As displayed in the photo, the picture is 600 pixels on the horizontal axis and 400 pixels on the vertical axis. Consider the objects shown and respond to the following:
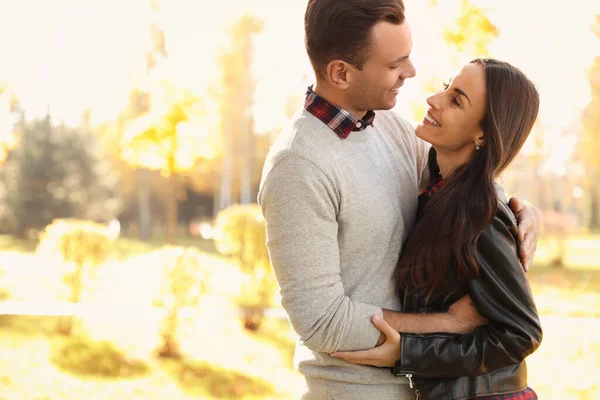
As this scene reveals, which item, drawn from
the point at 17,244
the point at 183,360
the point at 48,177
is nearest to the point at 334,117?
the point at 183,360

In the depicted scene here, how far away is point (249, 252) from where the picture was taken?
164 inches

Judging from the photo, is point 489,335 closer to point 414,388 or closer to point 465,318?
point 465,318

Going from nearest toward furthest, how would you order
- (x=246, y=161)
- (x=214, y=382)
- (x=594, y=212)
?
(x=214, y=382), (x=594, y=212), (x=246, y=161)

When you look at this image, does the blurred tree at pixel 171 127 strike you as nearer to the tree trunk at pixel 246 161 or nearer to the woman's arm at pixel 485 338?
the tree trunk at pixel 246 161

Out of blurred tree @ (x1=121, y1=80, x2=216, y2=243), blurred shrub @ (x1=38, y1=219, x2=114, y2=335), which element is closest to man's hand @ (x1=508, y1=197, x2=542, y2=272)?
blurred shrub @ (x1=38, y1=219, x2=114, y2=335)

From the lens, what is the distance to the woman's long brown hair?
1062 mm

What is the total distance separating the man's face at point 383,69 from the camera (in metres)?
1.08

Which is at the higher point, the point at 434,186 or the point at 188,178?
the point at 188,178

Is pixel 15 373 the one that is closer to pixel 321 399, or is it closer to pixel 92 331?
pixel 92 331

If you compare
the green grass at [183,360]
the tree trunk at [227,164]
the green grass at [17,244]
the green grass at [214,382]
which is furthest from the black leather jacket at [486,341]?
the green grass at [17,244]

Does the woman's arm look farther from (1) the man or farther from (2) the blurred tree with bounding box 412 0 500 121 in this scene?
(2) the blurred tree with bounding box 412 0 500 121

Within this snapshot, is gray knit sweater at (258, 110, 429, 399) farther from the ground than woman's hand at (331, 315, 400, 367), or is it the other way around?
gray knit sweater at (258, 110, 429, 399)

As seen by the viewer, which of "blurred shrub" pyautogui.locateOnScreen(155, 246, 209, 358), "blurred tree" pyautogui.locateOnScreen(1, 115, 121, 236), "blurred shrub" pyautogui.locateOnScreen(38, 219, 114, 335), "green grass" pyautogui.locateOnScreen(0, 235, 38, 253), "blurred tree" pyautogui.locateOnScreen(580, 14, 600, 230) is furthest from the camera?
"blurred tree" pyautogui.locateOnScreen(1, 115, 121, 236)

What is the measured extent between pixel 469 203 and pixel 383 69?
26cm
